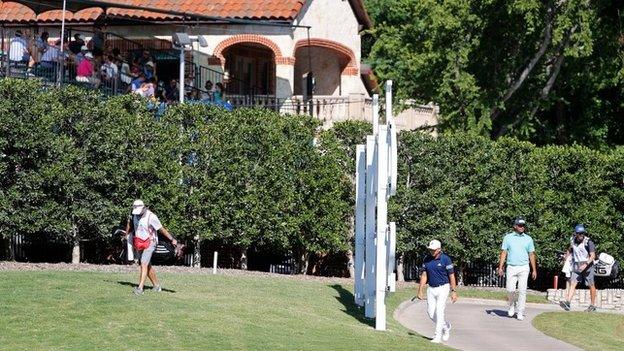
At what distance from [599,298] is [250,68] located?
18.1m

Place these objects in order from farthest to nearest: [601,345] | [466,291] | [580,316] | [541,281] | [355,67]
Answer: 1. [355,67]
2. [541,281]
3. [466,291]
4. [580,316]
5. [601,345]

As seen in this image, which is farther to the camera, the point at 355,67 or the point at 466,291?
the point at 355,67

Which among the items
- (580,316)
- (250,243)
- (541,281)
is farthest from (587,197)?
(250,243)

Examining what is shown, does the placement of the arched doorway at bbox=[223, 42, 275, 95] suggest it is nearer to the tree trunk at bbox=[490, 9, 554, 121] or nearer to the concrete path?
the tree trunk at bbox=[490, 9, 554, 121]

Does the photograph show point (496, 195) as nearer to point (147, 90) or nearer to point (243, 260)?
point (243, 260)

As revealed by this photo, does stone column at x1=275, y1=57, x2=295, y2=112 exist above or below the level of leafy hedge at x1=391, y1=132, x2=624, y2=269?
above

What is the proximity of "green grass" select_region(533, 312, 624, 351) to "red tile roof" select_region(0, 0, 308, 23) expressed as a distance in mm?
17333

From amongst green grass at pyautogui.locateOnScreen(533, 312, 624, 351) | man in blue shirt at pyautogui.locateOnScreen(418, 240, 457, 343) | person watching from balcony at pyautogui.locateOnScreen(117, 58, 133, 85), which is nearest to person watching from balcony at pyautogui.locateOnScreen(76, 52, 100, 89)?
person watching from balcony at pyautogui.locateOnScreen(117, 58, 133, 85)

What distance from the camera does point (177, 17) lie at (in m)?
43.1

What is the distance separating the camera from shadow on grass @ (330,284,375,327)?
79.9ft

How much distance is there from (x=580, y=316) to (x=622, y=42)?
13.5m

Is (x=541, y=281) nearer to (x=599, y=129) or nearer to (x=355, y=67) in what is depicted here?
(x=599, y=129)

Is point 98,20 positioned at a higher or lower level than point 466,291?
higher

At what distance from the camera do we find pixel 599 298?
105 feet
